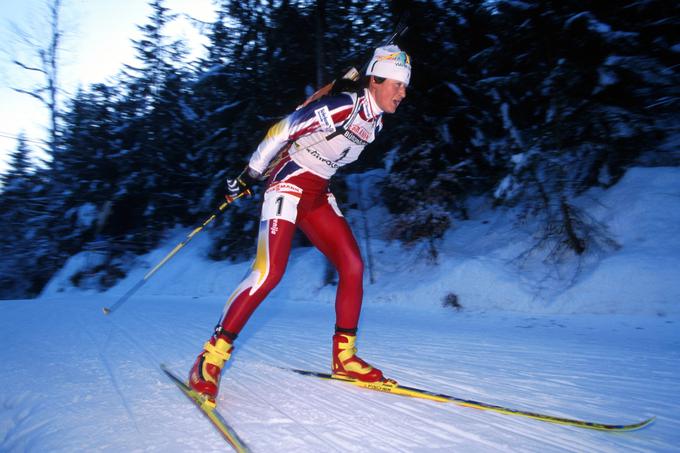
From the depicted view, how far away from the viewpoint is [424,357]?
323cm

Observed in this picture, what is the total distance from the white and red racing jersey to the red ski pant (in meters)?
0.12

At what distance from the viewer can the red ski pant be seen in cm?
238

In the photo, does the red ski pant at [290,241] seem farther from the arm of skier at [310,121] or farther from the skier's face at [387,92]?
the skier's face at [387,92]

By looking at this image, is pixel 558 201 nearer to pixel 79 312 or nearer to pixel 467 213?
pixel 467 213

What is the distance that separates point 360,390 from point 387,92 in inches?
68.1

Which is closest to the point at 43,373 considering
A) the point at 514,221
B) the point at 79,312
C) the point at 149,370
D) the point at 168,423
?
the point at 149,370

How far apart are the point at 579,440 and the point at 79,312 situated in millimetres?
6827

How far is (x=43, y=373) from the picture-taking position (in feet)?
9.50

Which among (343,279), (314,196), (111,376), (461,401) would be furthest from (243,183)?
(461,401)

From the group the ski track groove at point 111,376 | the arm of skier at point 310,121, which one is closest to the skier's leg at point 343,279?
the arm of skier at point 310,121

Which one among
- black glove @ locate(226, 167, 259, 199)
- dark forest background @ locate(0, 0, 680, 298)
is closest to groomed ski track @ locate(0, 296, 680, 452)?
black glove @ locate(226, 167, 259, 199)

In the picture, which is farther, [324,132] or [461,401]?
[324,132]

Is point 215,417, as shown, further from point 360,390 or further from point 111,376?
point 111,376

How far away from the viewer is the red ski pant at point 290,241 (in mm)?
2385
